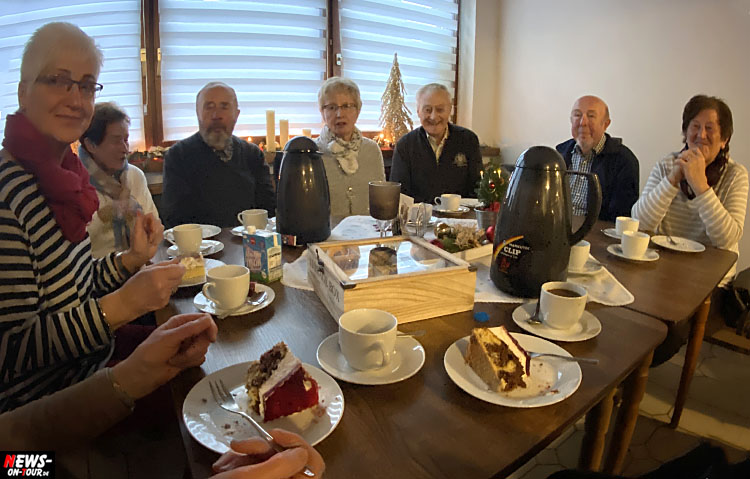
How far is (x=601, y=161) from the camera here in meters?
2.54

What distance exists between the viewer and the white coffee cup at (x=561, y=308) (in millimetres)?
938

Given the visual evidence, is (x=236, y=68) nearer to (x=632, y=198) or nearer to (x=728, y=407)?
(x=632, y=198)

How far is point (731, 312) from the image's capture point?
5.85ft

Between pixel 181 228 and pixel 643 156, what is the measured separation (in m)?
3.03

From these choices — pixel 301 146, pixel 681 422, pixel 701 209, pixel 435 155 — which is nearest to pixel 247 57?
pixel 435 155

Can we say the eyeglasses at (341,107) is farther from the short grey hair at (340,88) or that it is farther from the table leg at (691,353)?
the table leg at (691,353)

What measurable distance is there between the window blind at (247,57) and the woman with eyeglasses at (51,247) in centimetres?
213

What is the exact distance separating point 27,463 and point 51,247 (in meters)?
0.44

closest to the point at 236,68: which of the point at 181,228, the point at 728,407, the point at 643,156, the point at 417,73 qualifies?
the point at 417,73

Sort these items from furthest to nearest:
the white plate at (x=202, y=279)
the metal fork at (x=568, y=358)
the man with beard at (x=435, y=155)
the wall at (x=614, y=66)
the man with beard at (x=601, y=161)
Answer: the man with beard at (x=435, y=155) < the wall at (x=614, y=66) < the man with beard at (x=601, y=161) < the white plate at (x=202, y=279) < the metal fork at (x=568, y=358)

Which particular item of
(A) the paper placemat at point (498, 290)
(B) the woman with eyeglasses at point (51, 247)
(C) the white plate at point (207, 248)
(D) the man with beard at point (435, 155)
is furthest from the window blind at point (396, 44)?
(B) the woman with eyeglasses at point (51, 247)

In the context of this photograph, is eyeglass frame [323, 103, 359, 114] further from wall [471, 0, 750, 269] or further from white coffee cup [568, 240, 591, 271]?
wall [471, 0, 750, 269]

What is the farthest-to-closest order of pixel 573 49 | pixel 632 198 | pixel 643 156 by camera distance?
1. pixel 573 49
2. pixel 643 156
3. pixel 632 198

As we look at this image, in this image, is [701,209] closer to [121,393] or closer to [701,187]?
[701,187]
